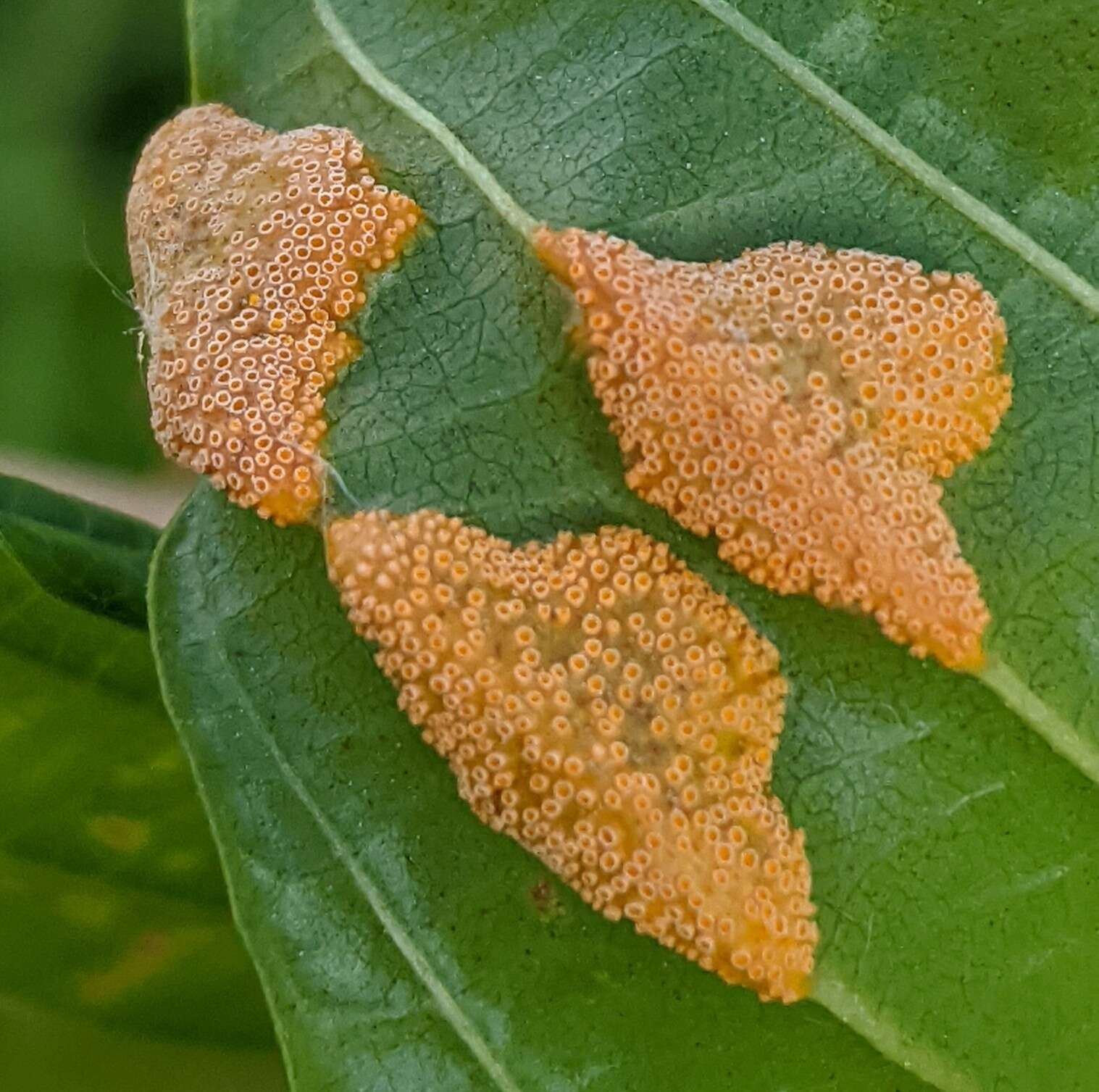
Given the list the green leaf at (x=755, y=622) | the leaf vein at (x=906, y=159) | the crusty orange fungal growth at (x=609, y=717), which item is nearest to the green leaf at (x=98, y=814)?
the green leaf at (x=755, y=622)

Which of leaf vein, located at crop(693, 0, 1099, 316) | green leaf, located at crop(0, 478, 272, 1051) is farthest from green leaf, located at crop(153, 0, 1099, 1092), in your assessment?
green leaf, located at crop(0, 478, 272, 1051)

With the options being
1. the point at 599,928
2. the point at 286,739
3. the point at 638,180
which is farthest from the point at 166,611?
the point at 638,180

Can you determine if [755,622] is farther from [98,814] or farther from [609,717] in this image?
[98,814]

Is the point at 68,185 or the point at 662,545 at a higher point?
the point at 68,185

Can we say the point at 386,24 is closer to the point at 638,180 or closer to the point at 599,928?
the point at 638,180

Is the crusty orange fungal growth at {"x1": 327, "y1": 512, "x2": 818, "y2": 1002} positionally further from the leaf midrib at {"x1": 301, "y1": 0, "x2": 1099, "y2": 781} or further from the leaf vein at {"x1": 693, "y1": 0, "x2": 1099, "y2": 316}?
the leaf vein at {"x1": 693, "y1": 0, "x2": 1099, "y2": 316}

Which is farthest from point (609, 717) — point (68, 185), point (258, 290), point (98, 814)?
point (68, 185)
